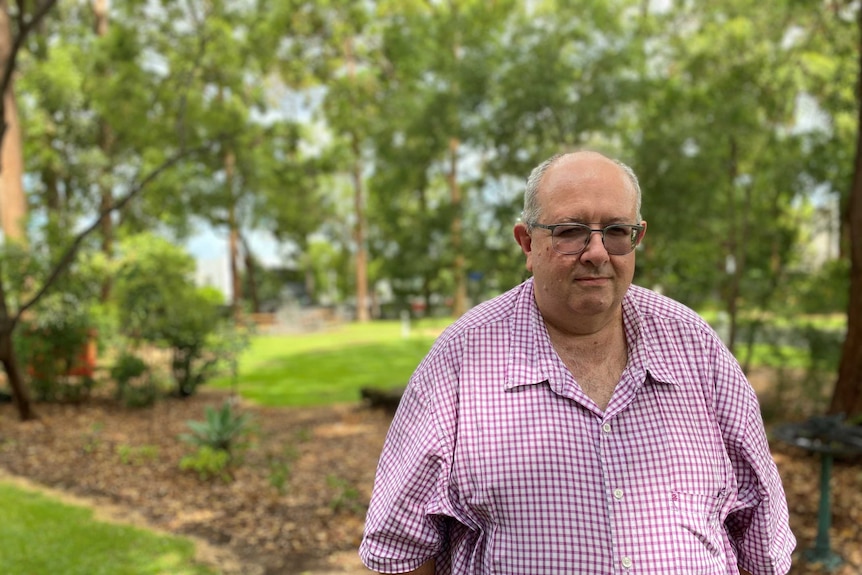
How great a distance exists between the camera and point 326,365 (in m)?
16.8

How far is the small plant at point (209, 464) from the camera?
652 cm

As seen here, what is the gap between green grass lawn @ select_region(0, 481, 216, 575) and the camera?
463cm

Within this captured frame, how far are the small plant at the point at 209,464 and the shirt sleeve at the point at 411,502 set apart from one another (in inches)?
207

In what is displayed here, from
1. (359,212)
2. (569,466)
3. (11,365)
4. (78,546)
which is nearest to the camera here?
(569,466)

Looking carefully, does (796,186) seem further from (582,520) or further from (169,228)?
(169,228)

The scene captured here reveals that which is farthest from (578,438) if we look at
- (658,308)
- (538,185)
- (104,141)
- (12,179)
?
(104,141)

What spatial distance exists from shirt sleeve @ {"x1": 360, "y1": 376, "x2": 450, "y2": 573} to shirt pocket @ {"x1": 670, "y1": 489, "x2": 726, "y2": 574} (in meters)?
0.57

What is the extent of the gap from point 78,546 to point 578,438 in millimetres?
4693

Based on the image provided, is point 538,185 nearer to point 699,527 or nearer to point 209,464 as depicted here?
point 699,527

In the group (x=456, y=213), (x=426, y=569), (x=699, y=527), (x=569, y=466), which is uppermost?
(x=456, y=213)

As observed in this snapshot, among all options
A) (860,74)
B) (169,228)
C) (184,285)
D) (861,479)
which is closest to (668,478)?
(861,479)

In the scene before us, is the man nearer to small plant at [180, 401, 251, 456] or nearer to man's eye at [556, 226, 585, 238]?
man's eye at [556, 226, 585, 238]

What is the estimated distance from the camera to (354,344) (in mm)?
21656

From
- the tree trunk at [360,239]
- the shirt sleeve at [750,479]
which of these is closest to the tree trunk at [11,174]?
the shirt sleeve at [750,479]
